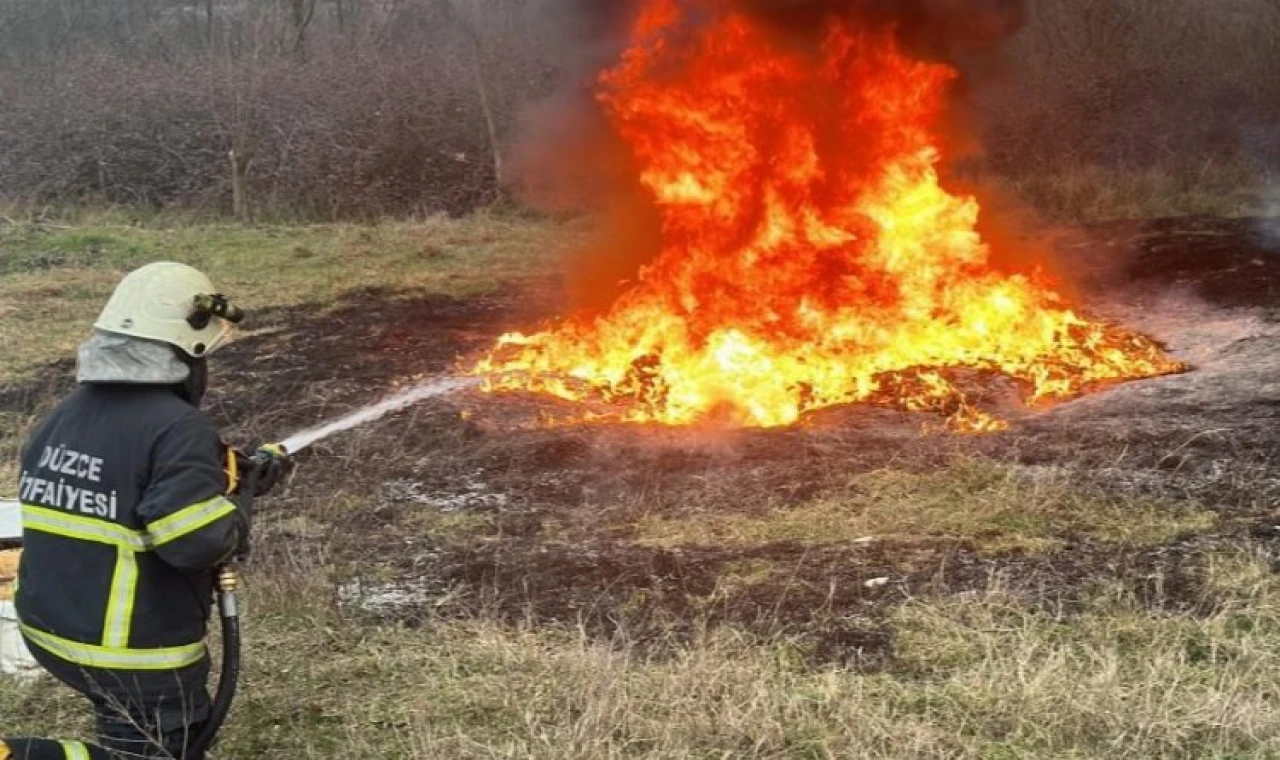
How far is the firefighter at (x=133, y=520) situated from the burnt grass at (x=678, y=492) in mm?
1837

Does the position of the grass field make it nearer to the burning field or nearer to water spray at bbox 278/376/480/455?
the burning field

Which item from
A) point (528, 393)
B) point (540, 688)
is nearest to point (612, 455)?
point (528, 393)

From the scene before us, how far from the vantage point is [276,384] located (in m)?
8.95

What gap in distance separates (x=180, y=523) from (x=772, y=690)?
6.77ft

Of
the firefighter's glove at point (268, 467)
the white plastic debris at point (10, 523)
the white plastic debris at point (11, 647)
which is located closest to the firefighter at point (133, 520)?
the firefighter's glove at point (268, 467)

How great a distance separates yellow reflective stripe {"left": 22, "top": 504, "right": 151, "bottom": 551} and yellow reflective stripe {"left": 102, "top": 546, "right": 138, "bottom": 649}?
31 mm

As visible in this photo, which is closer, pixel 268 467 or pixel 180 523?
pixel 180 523

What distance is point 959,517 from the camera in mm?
5875

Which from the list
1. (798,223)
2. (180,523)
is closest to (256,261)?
(798,223)

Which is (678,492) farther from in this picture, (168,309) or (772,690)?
(168,309)

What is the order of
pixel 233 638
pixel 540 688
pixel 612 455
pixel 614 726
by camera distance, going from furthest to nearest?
pixel 612 455 < pixel 540 688 < pixel 614 726 < pixel 233 638

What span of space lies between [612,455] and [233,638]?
3823 millimetres

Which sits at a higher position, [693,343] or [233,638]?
[233,638]

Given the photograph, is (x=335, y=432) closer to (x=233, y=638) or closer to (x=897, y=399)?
(x=897, y=399)
